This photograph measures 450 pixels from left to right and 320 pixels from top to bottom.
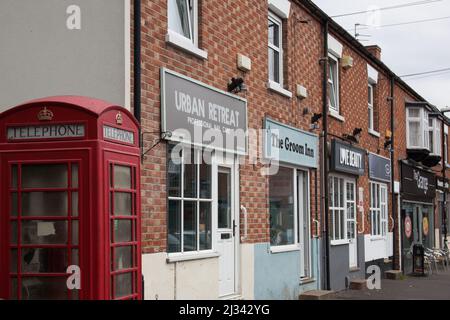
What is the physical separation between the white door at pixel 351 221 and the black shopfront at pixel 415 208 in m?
4.90

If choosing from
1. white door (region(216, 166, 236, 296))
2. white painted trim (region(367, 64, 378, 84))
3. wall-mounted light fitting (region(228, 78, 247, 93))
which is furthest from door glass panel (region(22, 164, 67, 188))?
white painted trim (region(367, 64, 378, 84))

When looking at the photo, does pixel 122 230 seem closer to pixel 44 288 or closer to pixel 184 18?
pixel 44 288

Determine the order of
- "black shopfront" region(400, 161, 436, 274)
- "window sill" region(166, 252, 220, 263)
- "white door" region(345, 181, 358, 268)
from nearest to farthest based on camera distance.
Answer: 1. "window sill" region(166, 252, 220, 263)
2. "white door" region(345, 181, 358, 268)
3. "black shopfront" region(400, 161, 436, 274)

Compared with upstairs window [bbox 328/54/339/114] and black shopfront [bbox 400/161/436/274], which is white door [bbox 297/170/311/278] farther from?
black shopfront [bbox 400/161/436/274]

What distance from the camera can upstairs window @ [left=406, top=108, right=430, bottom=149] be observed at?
75.5ft

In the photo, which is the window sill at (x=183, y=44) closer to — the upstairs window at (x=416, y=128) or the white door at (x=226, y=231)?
the white door at (x=226, y=231)

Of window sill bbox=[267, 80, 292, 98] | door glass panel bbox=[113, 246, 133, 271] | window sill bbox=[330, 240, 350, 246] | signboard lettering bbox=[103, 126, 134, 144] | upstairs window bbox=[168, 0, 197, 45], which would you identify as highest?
upstairs window bbox=[168, 0, 197, 45]

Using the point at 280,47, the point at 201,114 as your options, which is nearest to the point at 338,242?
the point at 280,47

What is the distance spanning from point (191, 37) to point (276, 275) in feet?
15.5

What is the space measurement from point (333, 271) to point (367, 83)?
6.24m

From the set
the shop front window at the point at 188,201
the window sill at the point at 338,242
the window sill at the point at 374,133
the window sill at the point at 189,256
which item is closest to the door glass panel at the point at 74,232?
the window sill at the point at 189,256

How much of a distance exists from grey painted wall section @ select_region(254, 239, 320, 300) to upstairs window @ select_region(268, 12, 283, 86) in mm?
3352
